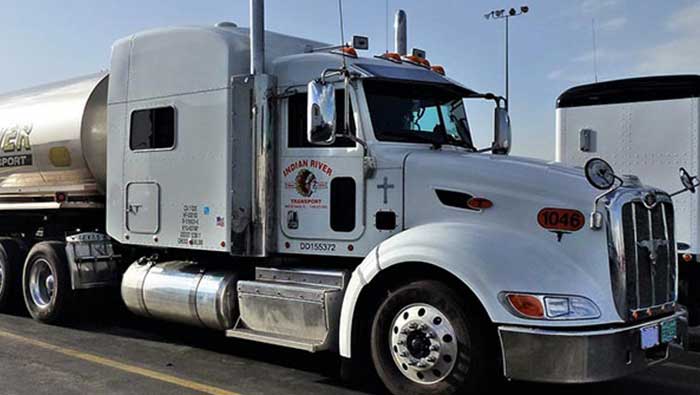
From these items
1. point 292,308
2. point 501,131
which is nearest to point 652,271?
point 501,131

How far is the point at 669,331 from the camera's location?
570cm

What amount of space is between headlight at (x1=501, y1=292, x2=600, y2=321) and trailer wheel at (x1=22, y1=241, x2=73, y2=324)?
5.96 m

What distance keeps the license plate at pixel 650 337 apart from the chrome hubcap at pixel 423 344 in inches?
52.6

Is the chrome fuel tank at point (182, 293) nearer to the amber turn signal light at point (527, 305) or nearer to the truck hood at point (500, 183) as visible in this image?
the truck hood at point (500, 183)

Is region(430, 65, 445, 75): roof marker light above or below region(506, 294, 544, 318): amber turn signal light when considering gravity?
above

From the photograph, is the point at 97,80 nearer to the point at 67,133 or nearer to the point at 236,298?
the point at 67,133

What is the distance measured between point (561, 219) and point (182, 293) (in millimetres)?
4015

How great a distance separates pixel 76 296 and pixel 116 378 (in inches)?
113

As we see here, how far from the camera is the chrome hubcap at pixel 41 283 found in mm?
9383

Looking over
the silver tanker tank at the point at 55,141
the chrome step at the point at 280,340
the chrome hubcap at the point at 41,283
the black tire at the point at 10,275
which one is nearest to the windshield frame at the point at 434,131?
the chrome step at the point at 280,340

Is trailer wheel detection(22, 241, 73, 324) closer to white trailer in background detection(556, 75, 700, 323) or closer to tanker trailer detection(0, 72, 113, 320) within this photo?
tanker trailer detection(0, 72, 113, 320)

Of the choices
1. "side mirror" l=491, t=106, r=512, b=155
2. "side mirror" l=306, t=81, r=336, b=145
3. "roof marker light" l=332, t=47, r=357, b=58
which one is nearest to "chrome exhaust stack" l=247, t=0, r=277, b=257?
"roof marker light" l=332, t=47, r=357, b=58

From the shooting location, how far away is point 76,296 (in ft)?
29.7

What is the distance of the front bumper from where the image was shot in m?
5.05
